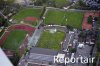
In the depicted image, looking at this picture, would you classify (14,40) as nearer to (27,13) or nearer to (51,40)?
(51,40)

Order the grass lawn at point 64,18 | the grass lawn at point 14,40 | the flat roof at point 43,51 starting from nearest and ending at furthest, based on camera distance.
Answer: the flat roof at point 43,51
the grass lawn at point 14,40
the grass lawn at point 64,18

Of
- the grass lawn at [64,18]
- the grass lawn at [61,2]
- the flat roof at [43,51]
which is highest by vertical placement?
the grass lawn at [61,2]

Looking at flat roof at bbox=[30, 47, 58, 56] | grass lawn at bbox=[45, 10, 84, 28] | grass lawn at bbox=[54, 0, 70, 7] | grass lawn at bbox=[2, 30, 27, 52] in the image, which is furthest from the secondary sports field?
flat roof at bbox=[30, 47, 58, 56]

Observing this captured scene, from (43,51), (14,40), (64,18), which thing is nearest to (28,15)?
(64,18)

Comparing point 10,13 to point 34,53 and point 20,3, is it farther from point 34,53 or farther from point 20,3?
point 34,53

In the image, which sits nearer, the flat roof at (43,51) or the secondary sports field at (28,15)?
the flat roof at (43,51)

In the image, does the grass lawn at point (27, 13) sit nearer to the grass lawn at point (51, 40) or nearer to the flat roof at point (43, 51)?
the grass lawn at point (51, 40)

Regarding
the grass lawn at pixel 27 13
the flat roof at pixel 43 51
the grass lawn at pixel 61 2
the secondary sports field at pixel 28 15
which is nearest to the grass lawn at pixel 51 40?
the flat roof at pixel 43 51
